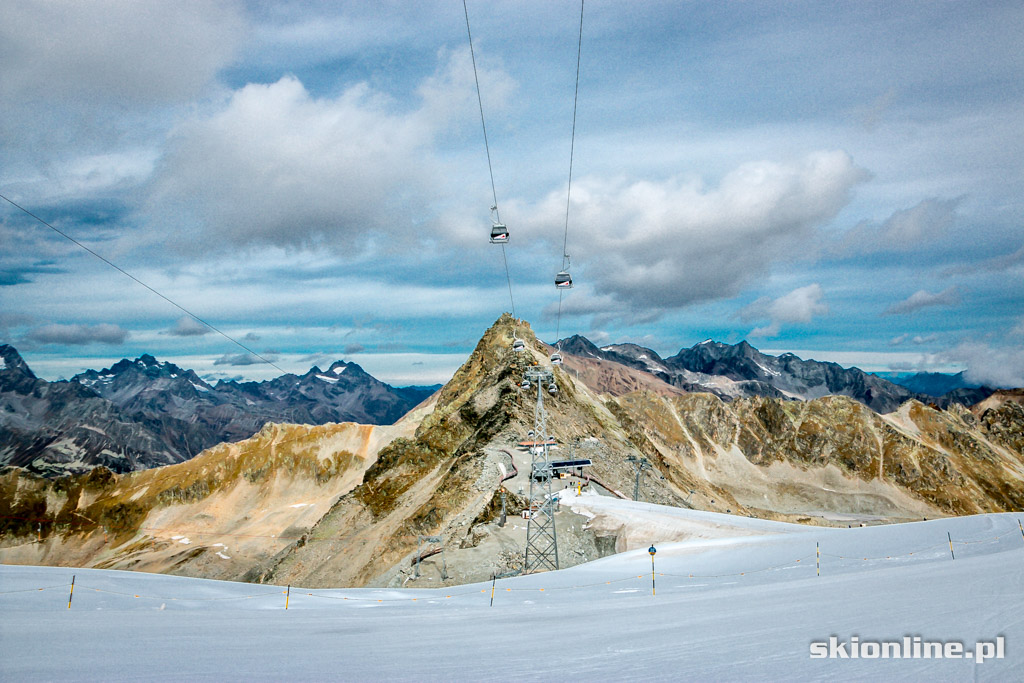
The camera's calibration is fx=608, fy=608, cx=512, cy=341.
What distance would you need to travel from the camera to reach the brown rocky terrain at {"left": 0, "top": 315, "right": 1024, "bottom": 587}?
72.3 meters

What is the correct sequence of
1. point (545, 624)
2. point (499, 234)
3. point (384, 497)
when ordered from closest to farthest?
point (545, 624), point (499, 234), point (384, 497)

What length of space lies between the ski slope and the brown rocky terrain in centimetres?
2439

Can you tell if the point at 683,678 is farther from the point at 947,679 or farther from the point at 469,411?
the point at 469,411


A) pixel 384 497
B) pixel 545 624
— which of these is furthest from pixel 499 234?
pixel 384 497

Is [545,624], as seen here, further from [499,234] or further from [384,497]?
[384,497]

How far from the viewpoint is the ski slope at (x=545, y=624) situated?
35.3ft

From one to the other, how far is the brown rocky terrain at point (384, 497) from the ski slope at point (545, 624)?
2439 centimetres

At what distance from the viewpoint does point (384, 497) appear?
9519 centimetres

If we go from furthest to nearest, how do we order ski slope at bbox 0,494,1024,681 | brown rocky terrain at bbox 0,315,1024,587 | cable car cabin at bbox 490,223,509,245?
1. brown rocky terrain at bbox 0,315,1024,587
2. cable car cabin at bbox 490,223,509,245
3. ski slope at bbox 0,494,1024,681

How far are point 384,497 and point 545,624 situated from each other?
273ft

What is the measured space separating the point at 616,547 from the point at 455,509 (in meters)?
30.5

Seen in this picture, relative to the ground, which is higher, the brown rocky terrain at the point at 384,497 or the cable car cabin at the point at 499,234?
the cable car cabin at the point at 499,234

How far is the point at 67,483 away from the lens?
185500 millimetres

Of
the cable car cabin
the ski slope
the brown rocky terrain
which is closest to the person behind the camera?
the ski slope
